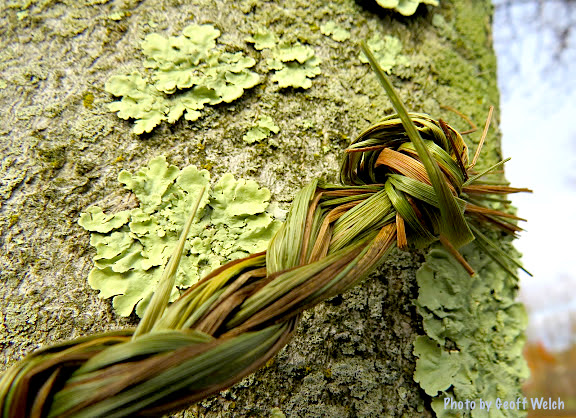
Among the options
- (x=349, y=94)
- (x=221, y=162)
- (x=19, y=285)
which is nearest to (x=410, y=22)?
(x=349, y=94)

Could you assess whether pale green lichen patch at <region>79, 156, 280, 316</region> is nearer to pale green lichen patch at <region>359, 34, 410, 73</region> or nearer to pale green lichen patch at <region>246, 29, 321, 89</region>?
pale green lichen patch at <region>246, 29, 321, 89</region>

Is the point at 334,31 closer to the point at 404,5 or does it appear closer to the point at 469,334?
the point at 404,5

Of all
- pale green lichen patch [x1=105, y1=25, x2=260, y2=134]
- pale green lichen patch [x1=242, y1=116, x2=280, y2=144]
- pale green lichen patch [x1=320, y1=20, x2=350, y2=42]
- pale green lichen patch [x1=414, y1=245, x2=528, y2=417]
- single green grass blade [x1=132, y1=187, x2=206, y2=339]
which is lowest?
single green grass blade [x1=132, y1=187, x2=206, y2=339]

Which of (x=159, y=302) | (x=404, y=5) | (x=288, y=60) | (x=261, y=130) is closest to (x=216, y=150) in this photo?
(x=261, y=130)


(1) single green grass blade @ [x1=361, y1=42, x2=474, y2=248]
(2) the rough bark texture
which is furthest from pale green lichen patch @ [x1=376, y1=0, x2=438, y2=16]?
(1) single green grass blade @ [x1=361, y1=42, x2=474, y2=248]

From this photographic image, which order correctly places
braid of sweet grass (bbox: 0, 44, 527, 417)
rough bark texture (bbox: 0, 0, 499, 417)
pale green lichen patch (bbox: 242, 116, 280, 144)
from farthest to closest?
pale green lichen patch (bbox: 242, 116, 280, 144)
rough bark texture (bbox: 0, 0, 499, 417)
braid of sweet grass (bbox: 0, 44, 527, 417)

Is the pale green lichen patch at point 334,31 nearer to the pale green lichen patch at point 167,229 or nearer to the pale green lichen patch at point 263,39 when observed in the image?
the pale green lichen patch at point 263,39
